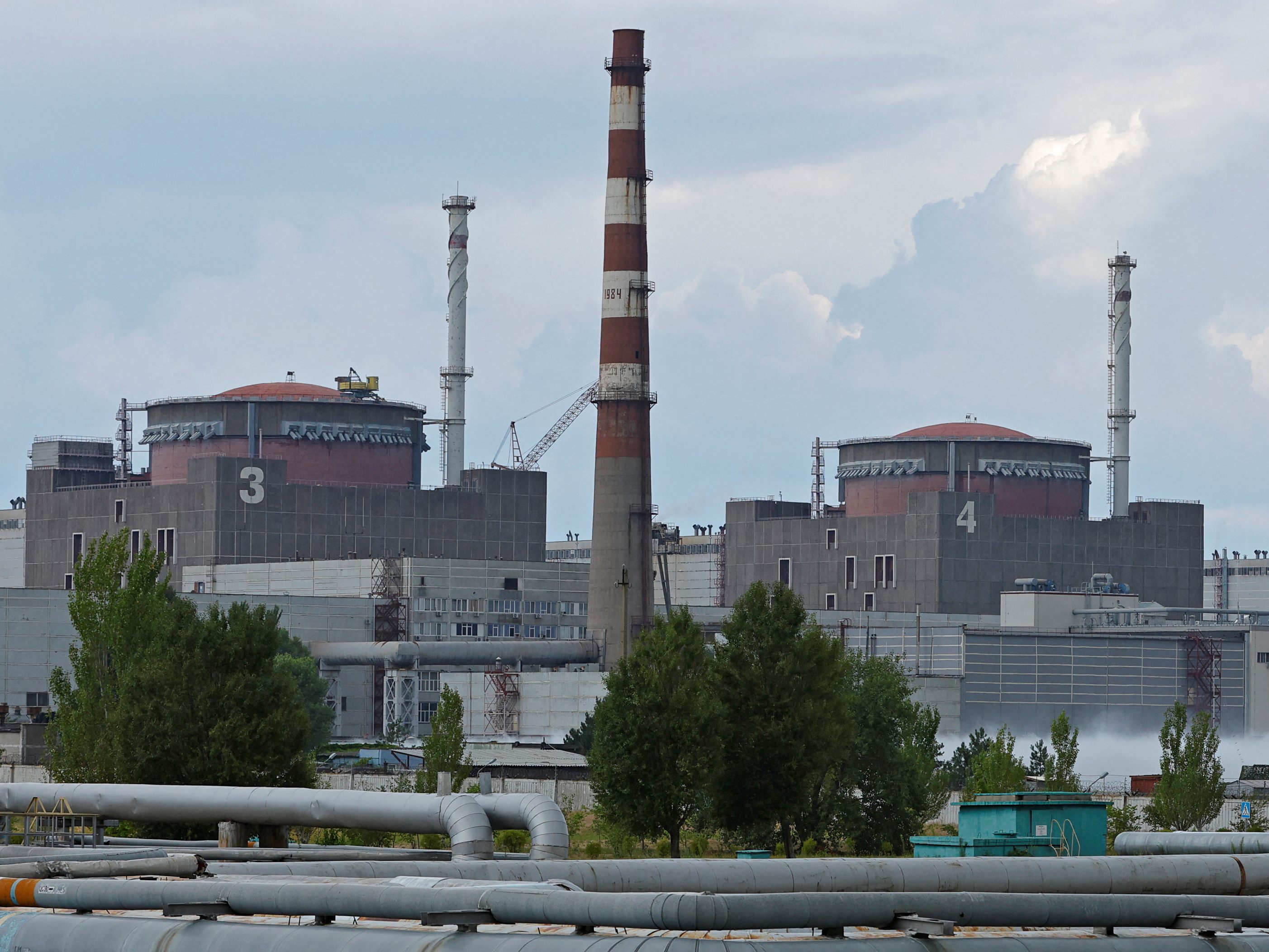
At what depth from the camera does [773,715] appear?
4116 centimetres

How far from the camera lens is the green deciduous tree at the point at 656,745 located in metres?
40.2

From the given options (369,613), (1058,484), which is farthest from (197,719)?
(1058,484)

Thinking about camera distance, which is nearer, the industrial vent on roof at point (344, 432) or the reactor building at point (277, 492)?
the reactor building at point (277, 492)

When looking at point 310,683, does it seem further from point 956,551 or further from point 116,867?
point 116,867

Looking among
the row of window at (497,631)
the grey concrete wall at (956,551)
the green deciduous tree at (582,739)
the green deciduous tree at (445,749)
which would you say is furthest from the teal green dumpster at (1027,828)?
the grey concrete wall at (956,551)

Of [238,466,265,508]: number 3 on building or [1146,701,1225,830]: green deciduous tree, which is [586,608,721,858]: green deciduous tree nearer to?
[1146,701,1225,830]: green deciduous tree

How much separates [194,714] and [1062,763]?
21131mm

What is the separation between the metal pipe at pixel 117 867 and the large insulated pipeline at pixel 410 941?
2.92 metres

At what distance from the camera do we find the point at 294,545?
107 m

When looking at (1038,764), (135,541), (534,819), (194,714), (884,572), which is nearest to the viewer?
(534,819)

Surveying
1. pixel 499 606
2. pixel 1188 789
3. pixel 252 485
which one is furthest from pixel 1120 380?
pixel 1188 789

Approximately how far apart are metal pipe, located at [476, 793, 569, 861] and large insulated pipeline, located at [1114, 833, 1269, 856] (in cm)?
849

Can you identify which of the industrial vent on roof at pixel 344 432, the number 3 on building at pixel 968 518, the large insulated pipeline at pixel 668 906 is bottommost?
the large insulated pipeline at pixel 668 906

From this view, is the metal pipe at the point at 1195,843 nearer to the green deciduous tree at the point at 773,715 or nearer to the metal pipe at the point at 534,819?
the metal pipe at the point at 534,819
